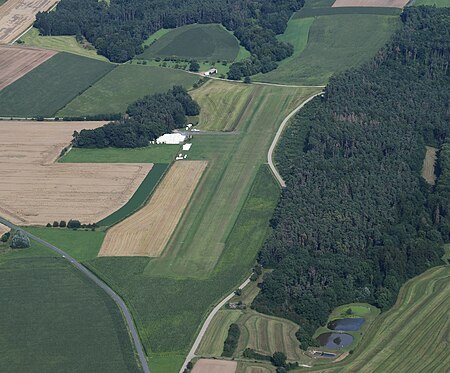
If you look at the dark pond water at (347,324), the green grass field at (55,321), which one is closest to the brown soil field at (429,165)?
the dark pond water at (347,324)

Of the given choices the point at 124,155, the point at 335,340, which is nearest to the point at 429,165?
the point at 124,155

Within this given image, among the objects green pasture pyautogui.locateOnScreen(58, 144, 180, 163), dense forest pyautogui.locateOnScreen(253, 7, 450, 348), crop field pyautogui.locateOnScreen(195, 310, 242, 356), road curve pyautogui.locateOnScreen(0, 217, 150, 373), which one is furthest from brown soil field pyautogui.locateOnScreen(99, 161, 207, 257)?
crop field pyautogui.locateOnScreen(195, 310, 242, 356)

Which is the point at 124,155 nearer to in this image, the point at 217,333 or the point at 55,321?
the point at 55,321

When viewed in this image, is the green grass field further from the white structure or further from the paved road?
the white structure

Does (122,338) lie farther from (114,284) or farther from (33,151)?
(33,151)

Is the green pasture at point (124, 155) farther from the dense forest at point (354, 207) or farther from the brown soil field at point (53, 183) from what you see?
the dense forest at point (354, 207)

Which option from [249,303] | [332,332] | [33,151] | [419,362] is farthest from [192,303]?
[33,151]
